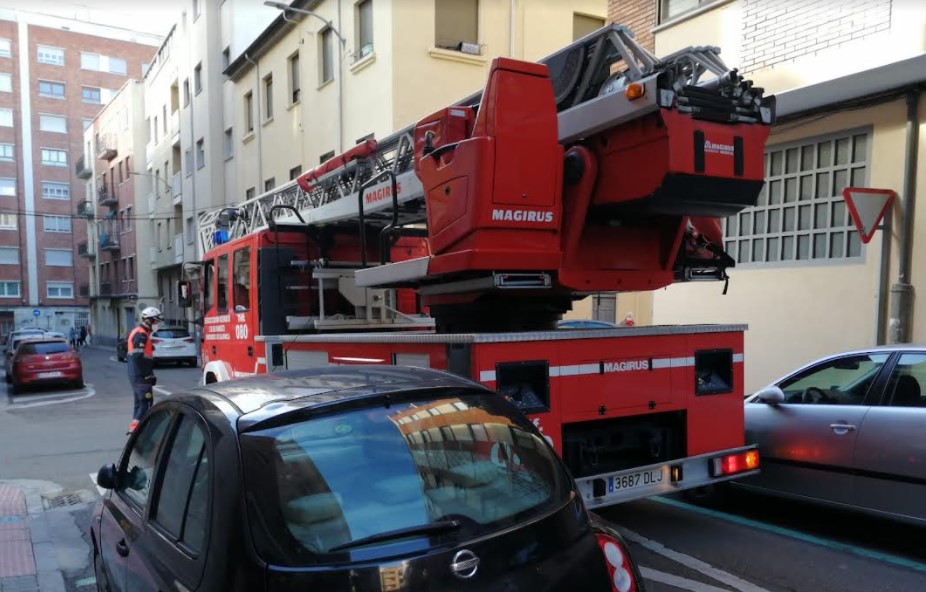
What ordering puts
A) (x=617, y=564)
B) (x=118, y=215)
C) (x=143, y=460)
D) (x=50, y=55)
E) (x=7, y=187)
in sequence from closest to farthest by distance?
(x=617, y=564) → (x=143, y=460) → (x=118, y=215) → (x=7, y=187) → (x=50, y=55)

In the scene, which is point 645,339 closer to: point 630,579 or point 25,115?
point 630,579

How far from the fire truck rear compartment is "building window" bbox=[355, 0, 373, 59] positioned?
14047 mm

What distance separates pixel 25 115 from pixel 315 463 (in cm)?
6587

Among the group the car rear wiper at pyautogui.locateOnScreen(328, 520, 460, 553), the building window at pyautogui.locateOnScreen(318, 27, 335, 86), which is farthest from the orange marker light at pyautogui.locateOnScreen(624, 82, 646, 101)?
the building window at pyautogui.locateOnScreen(318, 27, 335, 86)

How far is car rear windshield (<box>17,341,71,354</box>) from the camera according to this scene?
16.9m

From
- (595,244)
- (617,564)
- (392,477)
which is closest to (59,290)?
(595,244)

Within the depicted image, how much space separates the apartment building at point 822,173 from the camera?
8.09 m

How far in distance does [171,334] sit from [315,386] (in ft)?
78.1

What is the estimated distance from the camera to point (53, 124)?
56906mm

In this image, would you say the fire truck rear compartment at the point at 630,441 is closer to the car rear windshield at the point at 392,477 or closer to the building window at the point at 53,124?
the car rear windshield at the point at 392,477

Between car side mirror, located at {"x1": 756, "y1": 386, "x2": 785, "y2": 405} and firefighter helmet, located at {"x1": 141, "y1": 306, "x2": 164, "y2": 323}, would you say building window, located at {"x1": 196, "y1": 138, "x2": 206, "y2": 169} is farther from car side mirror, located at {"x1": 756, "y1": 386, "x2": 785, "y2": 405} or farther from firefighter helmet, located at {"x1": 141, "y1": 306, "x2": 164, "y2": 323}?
car side mirror, located at {"x1": 756, "y1": 386, "x2": 785, "y2": 405}

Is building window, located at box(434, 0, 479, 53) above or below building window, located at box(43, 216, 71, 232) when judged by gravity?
above

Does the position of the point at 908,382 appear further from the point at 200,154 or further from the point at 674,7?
the point at 200,154

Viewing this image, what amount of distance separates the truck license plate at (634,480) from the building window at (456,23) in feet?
44.9
